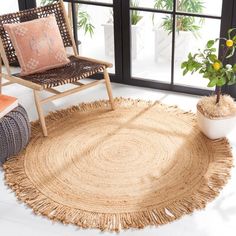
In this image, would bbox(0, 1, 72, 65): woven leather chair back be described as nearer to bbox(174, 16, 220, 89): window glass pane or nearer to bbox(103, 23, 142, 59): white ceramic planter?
bbox(103, 23, 142, 59): white ceramic planter

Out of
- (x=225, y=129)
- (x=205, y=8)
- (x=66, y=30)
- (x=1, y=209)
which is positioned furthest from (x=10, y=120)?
(x=205, y=8)

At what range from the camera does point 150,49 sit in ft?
12.7

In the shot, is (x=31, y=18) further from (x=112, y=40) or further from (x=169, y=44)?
(x=169, y=44)

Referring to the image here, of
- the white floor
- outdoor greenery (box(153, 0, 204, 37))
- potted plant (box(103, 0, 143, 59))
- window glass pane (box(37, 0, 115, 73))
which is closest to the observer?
the white floor

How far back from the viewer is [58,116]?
3.33 metres

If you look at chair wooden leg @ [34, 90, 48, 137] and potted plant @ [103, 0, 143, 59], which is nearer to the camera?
chair wooden leg @ [34, 90, 48, 137]

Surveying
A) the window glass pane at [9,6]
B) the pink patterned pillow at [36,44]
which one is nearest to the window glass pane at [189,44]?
the pink patterned pillow at [36,44]

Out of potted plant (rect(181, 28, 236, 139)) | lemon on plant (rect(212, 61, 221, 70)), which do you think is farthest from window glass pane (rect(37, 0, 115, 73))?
lemon on plant (rect(212, 61, 221, 70))

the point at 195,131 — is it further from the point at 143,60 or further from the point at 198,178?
the point at 143,60

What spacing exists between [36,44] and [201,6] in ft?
3.76

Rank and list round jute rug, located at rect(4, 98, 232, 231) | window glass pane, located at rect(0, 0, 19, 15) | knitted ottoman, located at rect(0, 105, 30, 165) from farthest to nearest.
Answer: window glass pane, located at rect(0, 0, 19, 15) < knitted ottoman, located at rect(0, 105, 30, 165) < round jute rug, located at rect(4, 98, 232, 231)

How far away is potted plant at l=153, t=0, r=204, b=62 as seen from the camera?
11.1ft

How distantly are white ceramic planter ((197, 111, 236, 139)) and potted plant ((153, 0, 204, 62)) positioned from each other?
79 centimetres

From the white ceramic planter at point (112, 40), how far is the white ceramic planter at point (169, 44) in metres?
0.14
